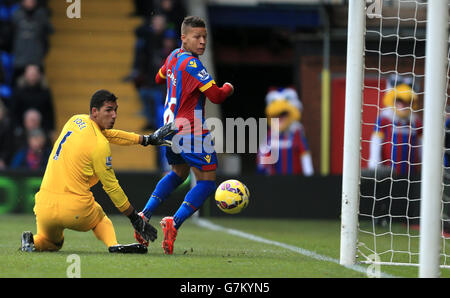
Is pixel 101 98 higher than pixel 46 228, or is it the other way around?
pixel 101 98

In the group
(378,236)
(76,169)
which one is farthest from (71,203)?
(378,236)

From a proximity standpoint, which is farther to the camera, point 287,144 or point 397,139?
point 287,144

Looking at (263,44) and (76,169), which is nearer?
(76,169)

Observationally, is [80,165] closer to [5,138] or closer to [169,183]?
[169,183]

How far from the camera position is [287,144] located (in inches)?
557

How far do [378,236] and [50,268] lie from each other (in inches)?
190

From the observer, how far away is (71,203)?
21.3ft

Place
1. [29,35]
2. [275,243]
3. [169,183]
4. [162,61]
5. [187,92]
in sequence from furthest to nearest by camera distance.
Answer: [29,35], [162,61], [275,243], [169,183], [187,92]

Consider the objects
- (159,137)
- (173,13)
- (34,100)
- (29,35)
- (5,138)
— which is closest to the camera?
(159,137)

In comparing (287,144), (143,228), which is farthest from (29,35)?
(143,228)

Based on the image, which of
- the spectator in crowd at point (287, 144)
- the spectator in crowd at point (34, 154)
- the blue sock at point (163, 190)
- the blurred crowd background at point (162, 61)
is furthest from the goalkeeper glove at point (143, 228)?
the spectator in crowd at point (287, 144)

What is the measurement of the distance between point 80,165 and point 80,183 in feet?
0.45

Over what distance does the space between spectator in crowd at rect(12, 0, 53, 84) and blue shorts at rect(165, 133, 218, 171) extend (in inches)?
302
